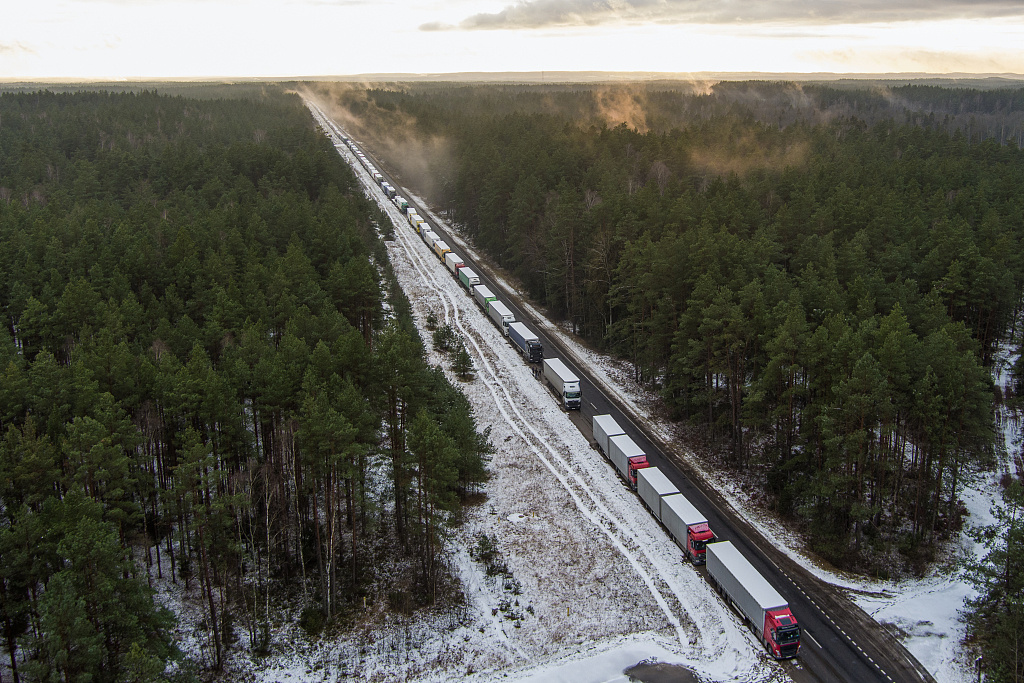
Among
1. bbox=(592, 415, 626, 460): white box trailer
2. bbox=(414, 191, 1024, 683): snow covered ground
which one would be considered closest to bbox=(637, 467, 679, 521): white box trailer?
bbox=(592, 415, 626, 460): white box trailer

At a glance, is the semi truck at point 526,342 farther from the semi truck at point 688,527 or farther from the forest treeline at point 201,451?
the semi truck at point 688,527

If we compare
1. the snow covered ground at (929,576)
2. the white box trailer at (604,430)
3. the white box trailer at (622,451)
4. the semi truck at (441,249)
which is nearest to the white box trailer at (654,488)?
the white box trailer at (622,451)

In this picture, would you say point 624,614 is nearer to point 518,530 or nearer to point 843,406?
point 518,530

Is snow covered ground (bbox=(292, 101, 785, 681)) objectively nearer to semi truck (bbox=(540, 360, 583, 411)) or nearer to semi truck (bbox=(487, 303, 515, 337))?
semi truck (bbox=(540, 360, 583, 411))

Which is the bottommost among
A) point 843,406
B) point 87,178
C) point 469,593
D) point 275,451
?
point 469,593

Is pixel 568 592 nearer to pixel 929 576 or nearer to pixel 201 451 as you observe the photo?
pixel 929 576

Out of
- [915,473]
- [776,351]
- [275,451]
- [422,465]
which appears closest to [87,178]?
[275,451]
